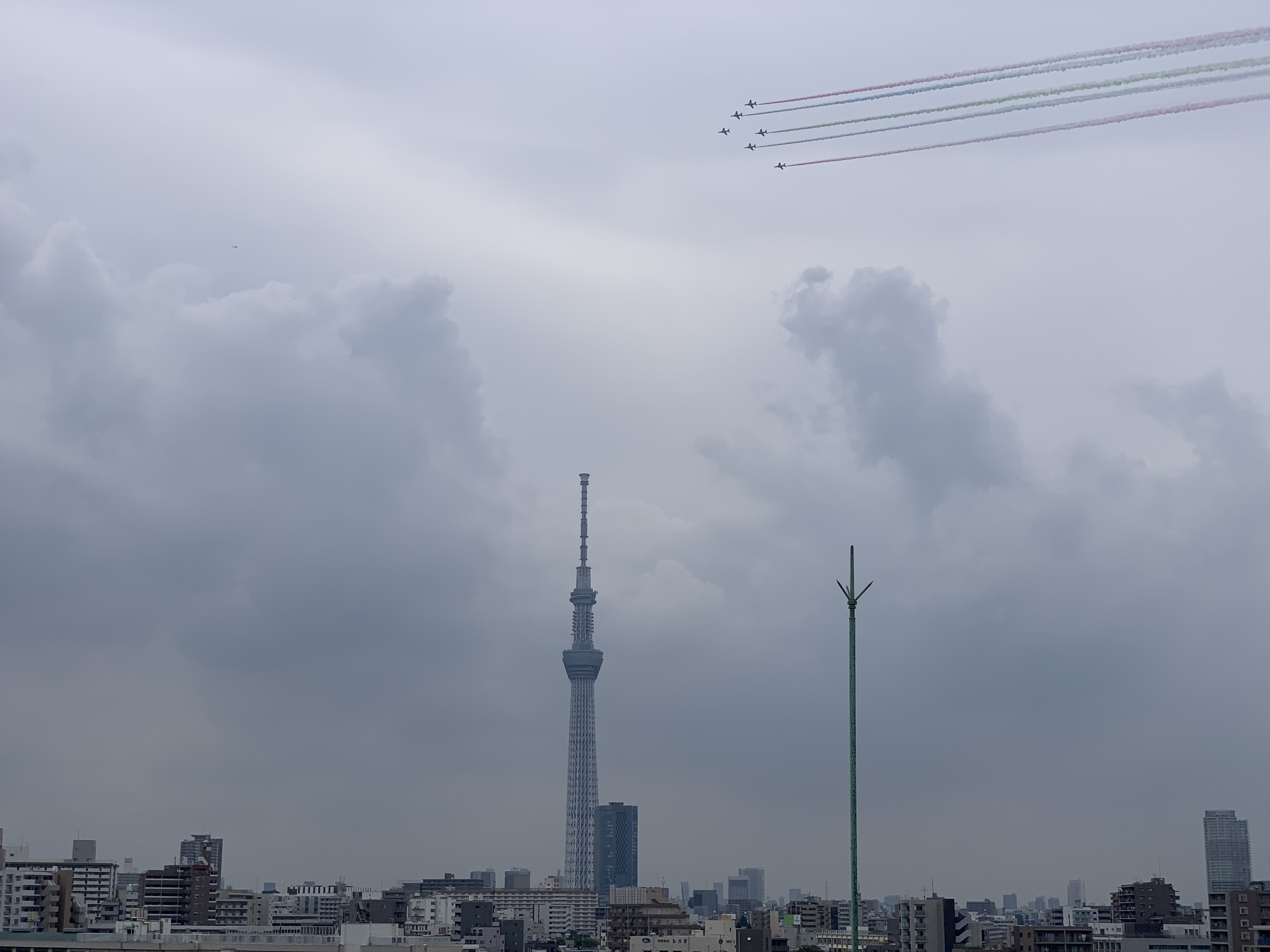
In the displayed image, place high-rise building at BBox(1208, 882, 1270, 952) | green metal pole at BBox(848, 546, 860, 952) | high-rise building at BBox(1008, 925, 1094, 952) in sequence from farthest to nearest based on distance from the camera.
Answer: high-rise building at BBox(1008, 925, 1094, 952) < high-rise building at BBox(1208, 882, 1270, 952) < green metal pole at BBox(848, 546, 860, 952)

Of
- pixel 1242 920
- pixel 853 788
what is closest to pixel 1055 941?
pixel 1242 920

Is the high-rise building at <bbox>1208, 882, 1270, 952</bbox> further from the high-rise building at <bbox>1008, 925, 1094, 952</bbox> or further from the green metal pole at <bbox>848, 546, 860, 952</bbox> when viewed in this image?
the green metal pole at <bbox>848, 546, 860, 952</bbox>

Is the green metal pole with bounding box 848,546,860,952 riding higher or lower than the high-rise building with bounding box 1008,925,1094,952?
higher

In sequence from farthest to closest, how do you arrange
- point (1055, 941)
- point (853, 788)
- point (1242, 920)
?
point (1055, 941) < point (1242, 920) < point (853, 788)

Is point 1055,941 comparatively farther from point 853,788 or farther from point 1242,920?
point 853,788

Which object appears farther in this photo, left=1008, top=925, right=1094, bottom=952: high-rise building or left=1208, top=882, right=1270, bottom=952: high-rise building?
left=1008, top=925, right=1094, bottom=952: high-rise building

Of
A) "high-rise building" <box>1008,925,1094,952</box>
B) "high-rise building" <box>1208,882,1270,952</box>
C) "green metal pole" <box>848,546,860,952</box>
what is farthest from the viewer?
"high-rise building" <box>1008,925,1094,952</box>

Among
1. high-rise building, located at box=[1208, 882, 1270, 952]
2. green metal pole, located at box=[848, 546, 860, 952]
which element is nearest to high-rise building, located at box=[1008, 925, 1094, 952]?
high-rise building, located at box=[1208, 882, 1270, 952]

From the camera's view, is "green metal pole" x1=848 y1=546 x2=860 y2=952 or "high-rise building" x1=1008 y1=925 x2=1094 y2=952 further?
"high-rise building" x1=1008 y1=925 x2=1094 y2=952

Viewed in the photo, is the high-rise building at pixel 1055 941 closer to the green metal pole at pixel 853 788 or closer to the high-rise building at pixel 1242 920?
the high-rise building at pixel 1242 920

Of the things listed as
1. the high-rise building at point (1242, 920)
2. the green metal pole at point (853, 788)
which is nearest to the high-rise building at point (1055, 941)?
the high-rise building at point (1242, 920)

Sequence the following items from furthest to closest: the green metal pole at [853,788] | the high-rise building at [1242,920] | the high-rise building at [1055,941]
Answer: the high-rise building at [1055,941]
the high-rise building at [1242,920]
the green metal pole at [853,788]
